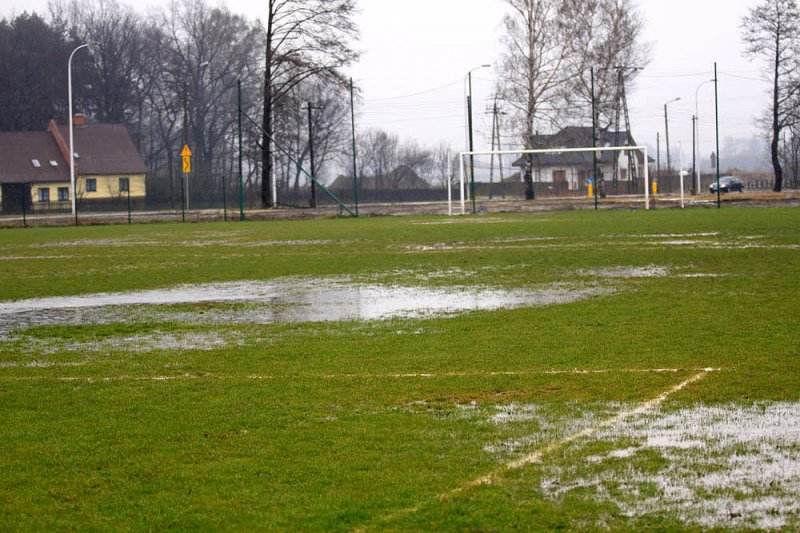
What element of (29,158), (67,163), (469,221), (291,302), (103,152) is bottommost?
(291,302)

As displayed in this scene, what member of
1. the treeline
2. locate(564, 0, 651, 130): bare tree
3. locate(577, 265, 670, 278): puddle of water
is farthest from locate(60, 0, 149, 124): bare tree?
locate(577, 265, 670, 278): puddle of water

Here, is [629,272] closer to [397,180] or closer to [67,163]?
[67,163]

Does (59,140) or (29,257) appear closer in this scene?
(29,257)

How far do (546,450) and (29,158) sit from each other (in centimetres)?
8263

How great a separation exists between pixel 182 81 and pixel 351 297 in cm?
8140

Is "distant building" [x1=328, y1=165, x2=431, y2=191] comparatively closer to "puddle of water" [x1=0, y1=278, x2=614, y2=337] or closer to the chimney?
the chimney

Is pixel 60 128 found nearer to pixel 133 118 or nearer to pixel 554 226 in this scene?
pixel 133 118

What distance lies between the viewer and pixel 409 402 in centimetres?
873

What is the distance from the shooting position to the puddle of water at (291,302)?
15.0 m

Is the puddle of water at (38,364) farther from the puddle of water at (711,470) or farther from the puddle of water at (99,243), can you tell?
the puddle of water at (99,243)

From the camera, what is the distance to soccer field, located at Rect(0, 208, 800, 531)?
5.98 metres

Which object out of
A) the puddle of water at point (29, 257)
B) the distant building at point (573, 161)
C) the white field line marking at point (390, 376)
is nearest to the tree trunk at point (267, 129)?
the distant building at point (573, 161)

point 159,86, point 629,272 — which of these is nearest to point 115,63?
point 159,86

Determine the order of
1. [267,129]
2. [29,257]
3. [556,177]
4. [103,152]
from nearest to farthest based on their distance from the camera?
1. [29,257]
2. [267,129]
3. [103,152]
4. [556,177]
